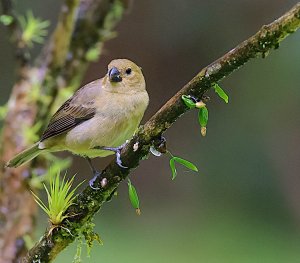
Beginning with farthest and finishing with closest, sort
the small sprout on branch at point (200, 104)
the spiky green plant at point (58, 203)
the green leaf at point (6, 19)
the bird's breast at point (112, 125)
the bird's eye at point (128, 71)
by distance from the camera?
the green leaf at point (6, 19) → the bird's eye at point (128, 71) → the bird's breast at point (112, 125) → the spiky green plant at point (58, 203) → the small sprout on branch at point (200, 104)

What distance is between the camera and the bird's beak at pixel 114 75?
2238 mm

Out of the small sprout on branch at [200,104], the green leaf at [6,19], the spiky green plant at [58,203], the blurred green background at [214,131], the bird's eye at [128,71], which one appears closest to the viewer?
the small sprout on branch at [200,104]

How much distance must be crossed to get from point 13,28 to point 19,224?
661mm

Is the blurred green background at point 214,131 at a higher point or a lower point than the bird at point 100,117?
higher

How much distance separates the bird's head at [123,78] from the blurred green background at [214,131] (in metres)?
2.74

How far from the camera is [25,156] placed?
7.79ft

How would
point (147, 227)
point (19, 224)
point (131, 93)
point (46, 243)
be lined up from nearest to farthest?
point (46, 243) → point (131, 93) → point (19, 224) → point (147, 227)

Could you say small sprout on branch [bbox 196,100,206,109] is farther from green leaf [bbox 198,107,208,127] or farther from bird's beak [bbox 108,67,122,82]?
bird's beak [bbox 108,67,122,82]

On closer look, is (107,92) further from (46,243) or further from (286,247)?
(286,247)

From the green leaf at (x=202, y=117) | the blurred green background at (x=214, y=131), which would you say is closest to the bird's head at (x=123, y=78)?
the green leaf at (x=202, y=117)

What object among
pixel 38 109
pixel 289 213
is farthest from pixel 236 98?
pixel 38 109

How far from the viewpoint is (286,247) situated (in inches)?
187

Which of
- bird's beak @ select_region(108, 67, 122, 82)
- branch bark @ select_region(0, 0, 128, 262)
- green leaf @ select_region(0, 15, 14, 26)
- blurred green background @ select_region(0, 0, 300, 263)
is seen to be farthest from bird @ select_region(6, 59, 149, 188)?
blurred green background @ select_region(0, 0, 300, 263)

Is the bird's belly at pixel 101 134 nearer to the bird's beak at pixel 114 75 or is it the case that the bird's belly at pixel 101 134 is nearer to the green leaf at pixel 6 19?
the bird's beak at pixel 114 75
